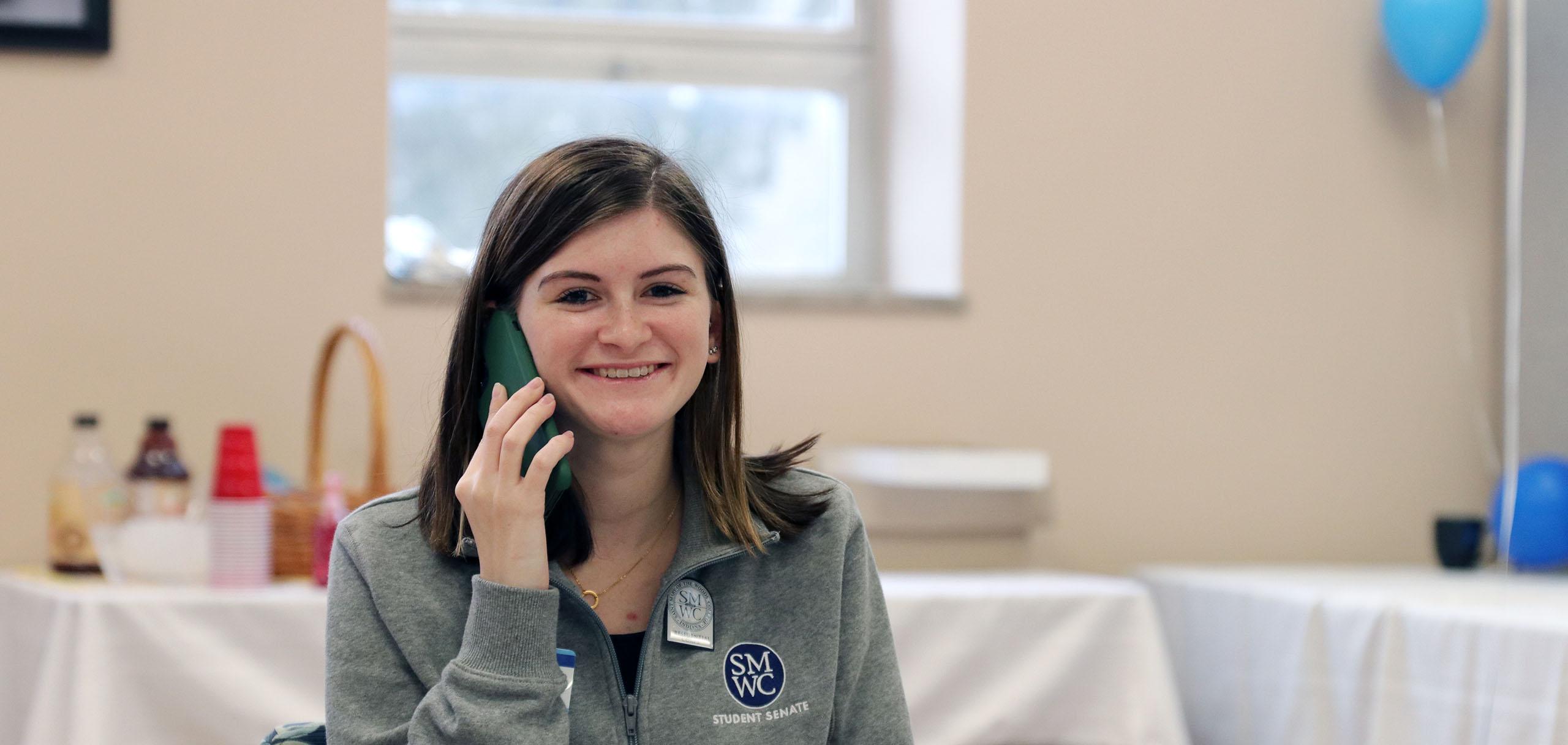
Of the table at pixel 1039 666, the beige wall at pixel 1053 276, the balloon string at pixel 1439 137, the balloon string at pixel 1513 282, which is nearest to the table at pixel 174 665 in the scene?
the beige wall at pixel 1053 276

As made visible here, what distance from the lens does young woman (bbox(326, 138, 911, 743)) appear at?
1.07m

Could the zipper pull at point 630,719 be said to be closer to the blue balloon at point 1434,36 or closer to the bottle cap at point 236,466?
the bottle cap at point 236,466

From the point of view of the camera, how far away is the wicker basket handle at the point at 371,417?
193 centimetres

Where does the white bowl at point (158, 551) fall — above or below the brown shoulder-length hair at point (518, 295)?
below

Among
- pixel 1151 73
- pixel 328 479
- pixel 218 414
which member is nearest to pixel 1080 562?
pixel 1151 73

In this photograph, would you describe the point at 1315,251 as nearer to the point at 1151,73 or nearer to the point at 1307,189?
the point at 1307,189

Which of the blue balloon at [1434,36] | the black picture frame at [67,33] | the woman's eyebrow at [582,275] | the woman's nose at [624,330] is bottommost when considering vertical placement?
the woman's nose at [624,330]

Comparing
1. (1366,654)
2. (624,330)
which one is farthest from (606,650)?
(1366,654)

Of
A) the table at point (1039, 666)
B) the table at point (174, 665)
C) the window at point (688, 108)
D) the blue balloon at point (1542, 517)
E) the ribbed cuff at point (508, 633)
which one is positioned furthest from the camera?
the window at point (688, 108)

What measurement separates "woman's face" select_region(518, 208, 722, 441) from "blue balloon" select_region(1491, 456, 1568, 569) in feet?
6.29

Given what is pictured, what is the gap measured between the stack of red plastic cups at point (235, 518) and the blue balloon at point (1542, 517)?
2.10 m

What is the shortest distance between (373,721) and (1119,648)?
132 centimetres

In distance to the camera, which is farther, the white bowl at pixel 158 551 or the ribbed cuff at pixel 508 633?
the white bowl at pixel 158 551

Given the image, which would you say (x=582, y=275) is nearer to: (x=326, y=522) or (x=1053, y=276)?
(x=326, y=522)
